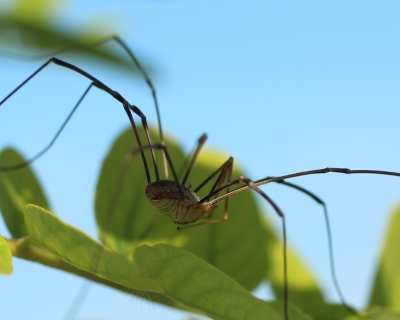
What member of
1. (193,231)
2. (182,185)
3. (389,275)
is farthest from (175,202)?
(389,275)

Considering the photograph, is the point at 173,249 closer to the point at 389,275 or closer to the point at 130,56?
the point at 389,275

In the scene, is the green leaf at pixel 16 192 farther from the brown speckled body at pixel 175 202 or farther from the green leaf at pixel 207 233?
the brown speckled body at pixel 175 202

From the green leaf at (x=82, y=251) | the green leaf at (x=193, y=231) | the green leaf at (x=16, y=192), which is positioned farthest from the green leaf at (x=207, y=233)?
the green leaf at (x=82, y=251)

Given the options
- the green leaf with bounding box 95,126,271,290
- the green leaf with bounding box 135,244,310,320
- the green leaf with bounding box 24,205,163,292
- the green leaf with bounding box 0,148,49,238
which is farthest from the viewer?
the green leaf with bounding box 95,126,271,290

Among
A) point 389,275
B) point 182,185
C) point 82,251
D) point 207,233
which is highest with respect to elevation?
point 82,251

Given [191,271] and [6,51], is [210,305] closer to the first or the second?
[191,271]

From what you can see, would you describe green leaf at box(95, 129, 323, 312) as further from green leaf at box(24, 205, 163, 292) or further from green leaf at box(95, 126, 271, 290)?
green leaf at box(24, 205, 163, 292)

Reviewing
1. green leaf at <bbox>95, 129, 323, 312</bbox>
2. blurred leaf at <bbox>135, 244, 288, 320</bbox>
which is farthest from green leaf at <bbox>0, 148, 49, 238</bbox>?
blurred leaf at <bbox>135, 244, 288, 320</bbox>

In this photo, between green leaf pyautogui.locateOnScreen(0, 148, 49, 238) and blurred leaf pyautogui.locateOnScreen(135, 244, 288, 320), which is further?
green leaf pyautogui.locateOnScreen(0, 148, 49, 238)
